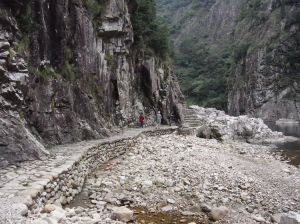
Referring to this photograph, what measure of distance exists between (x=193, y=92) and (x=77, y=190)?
84.5 metres

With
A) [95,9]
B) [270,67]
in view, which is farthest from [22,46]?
[270,67]

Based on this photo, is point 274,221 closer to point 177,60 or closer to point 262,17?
point 262,17

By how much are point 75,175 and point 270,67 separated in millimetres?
69672

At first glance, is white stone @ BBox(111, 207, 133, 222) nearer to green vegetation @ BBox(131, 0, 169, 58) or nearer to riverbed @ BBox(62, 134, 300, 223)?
riverbed @ BBox(62, 134, 300, 223)

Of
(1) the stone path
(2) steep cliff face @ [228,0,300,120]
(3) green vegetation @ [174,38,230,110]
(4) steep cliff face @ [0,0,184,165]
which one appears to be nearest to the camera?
(1) the stone path

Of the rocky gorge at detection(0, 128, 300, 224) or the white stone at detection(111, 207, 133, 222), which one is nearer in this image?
the rocky gorge at detection(0, 128, 300, 224)

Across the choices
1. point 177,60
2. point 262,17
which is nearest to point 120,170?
point 262,17

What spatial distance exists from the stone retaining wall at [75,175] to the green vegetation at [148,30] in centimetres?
1533

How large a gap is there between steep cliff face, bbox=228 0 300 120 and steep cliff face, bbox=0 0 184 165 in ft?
173

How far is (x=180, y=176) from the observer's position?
36.4 feet

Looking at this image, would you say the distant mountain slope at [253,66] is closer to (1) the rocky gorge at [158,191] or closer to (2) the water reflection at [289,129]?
(2) the water reflection at [289,129]

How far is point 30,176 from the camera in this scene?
7309 mm

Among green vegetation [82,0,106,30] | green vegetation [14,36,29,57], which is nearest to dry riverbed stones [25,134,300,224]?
green vegetation [14,36,29,57]

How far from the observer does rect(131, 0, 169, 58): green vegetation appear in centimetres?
2780
